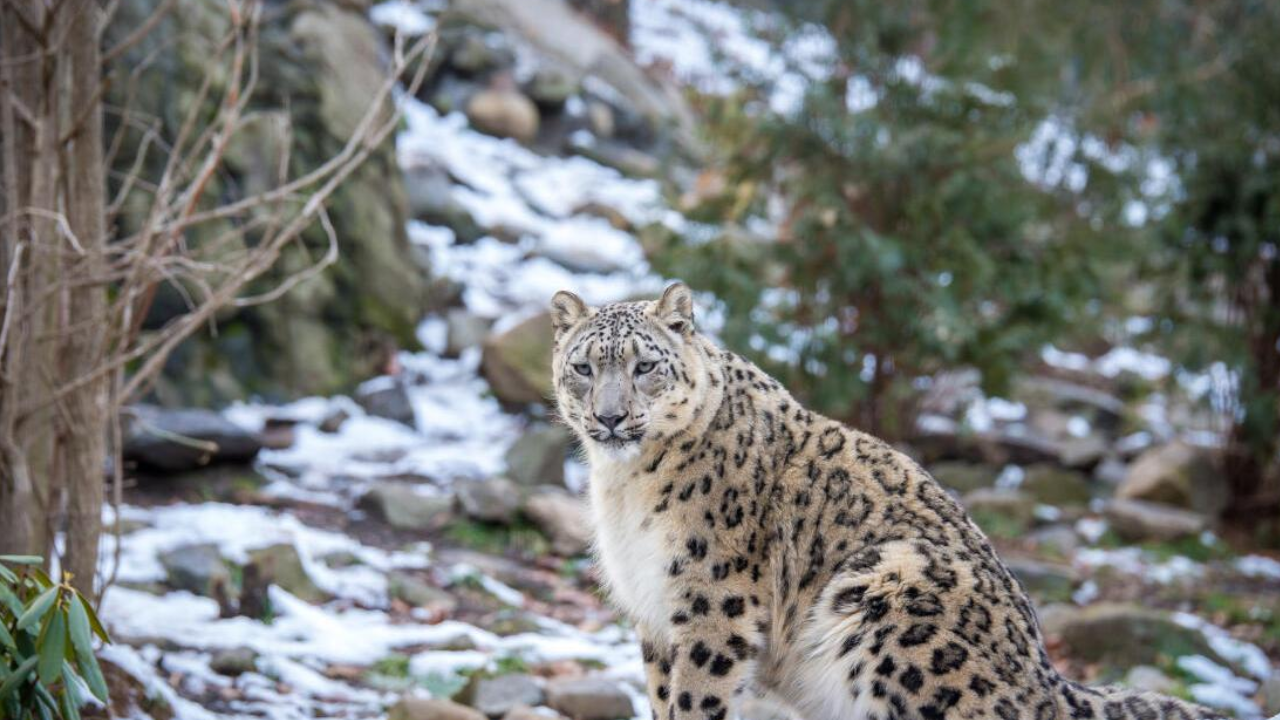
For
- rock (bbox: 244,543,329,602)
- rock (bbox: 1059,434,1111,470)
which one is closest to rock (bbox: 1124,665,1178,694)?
rock (bbox: 244,543,329,602)

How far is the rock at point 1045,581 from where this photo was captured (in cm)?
1012

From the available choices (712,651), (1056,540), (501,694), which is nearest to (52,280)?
(501,694)

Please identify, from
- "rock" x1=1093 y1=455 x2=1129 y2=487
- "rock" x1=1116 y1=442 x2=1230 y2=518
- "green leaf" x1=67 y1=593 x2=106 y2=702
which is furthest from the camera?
"rock" x1=1093 y1=455 x2=1129 y2=487

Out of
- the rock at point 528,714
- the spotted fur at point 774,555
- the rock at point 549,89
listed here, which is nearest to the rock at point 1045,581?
the rock at point 528,714

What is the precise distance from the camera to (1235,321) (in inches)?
536

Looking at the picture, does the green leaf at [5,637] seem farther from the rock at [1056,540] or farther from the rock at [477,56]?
the rock at [477,56]

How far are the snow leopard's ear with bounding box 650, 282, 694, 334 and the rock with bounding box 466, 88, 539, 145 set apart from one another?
1533 centimetres

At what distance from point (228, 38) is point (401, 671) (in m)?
3.42

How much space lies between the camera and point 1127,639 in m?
8.36

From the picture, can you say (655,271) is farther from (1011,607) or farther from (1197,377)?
(1011,607)

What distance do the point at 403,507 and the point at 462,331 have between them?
474 centimetres

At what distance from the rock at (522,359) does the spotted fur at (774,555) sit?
26.3ft

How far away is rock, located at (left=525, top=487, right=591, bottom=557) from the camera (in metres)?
9.74

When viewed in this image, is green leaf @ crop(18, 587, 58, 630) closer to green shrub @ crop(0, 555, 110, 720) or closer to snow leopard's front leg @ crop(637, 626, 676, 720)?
green shrub @ crop(0, 555, 110, 720)
